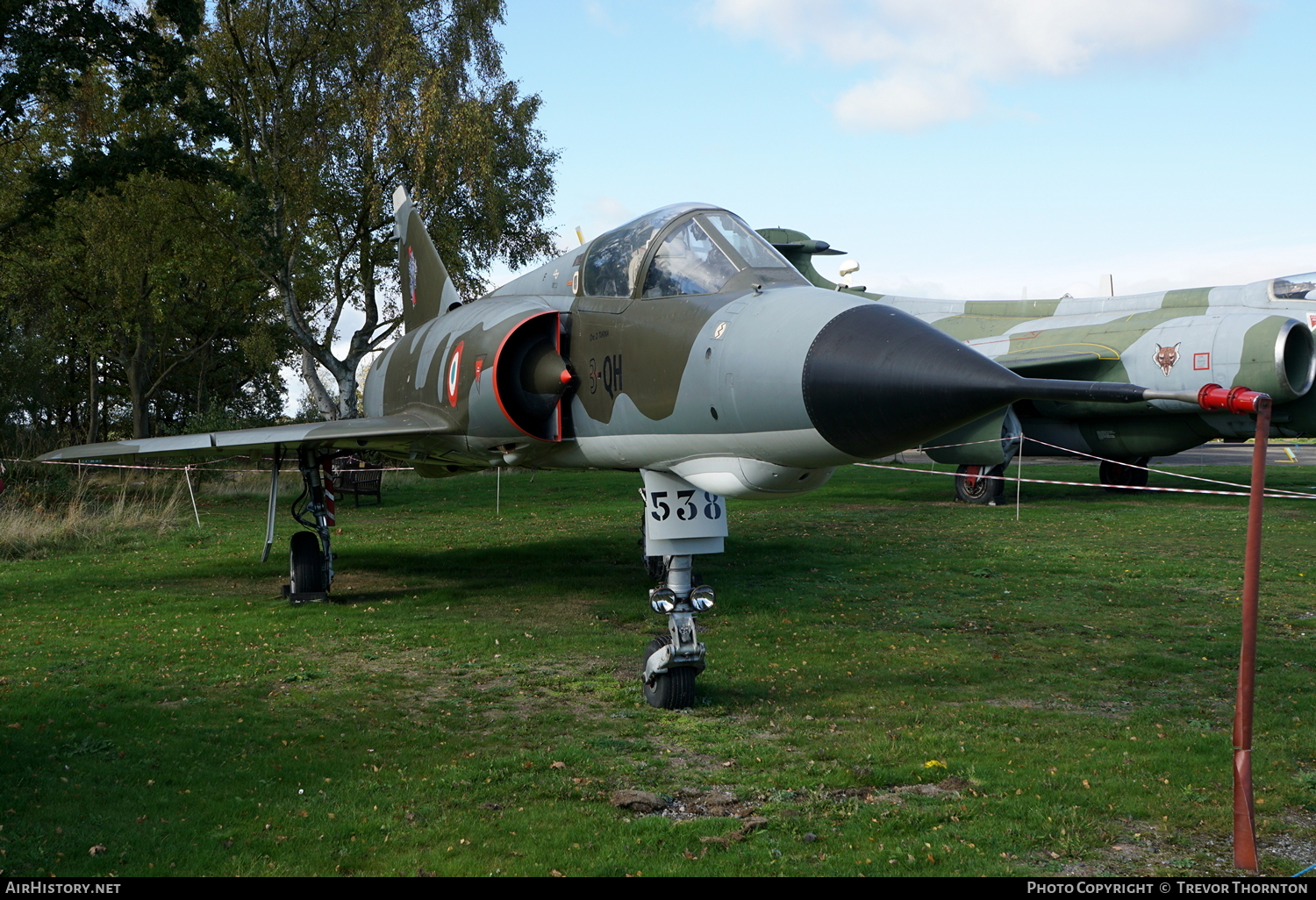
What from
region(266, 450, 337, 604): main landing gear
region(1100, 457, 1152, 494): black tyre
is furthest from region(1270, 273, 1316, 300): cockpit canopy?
region(266, 450, 337, 604): main landing gear

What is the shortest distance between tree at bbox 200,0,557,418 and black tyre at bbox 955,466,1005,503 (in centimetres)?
1345

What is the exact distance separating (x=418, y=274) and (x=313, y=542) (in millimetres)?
4728

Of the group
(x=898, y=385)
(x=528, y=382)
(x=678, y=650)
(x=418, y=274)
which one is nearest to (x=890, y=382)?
(x=898, y=385)

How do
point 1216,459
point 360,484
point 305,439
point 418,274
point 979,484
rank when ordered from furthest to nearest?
point 1216,459 < point 360,484 < point 979,484 < point 418,274 < point 305,439

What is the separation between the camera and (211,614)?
8.80m

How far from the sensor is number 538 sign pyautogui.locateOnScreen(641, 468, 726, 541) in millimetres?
5992

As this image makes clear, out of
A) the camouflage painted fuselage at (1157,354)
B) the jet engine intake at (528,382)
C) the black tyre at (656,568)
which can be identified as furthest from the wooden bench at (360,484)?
the jet engine intake at (528,382)

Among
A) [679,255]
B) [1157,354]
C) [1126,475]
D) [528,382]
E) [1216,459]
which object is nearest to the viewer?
[679,255]

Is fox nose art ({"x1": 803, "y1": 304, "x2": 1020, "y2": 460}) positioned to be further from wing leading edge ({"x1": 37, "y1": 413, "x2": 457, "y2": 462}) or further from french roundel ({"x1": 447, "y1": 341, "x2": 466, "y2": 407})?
wing leading edge ({"x1": 37, "y1": 413, "x2": 457, "y2": 462})

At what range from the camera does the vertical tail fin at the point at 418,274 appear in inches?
488

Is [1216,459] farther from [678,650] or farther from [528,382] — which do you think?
[678,650]

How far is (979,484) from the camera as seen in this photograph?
18453mm
